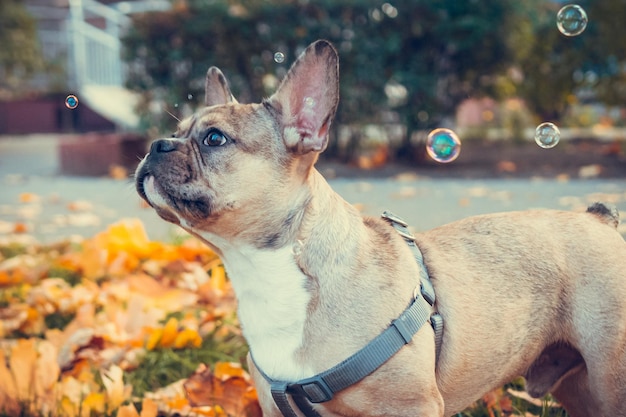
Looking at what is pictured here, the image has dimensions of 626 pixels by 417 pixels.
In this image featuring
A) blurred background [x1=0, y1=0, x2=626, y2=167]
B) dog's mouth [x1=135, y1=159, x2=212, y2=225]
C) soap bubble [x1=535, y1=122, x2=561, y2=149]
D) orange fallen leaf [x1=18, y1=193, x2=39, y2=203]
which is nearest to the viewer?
dog's mouth [x1=135, y1=159, x2=212, y2=225]

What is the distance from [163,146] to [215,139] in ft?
0.53

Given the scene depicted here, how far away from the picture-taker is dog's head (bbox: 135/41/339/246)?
2223 mm

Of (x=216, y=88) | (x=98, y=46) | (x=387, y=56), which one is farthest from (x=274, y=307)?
(x=98, y=46)

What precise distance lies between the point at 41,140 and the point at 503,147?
9883 mm

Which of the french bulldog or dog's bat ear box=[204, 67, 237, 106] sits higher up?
dog's bat ear box=[204, 67, 237, 106]

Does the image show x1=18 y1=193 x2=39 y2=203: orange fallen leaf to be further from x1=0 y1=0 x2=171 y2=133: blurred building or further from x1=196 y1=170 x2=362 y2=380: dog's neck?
x1=196 y1=170 x2=362 y2=380: dog's neck

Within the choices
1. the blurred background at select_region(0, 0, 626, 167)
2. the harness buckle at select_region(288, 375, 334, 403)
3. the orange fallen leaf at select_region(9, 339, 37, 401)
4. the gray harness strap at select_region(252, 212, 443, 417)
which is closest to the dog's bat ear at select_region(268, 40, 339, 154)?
the gray harness strap at select_region(252, 212, 443, 417)

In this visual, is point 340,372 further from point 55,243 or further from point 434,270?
point 55,243

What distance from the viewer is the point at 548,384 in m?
2.45

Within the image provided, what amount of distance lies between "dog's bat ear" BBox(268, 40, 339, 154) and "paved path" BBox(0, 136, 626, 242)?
8.80ft

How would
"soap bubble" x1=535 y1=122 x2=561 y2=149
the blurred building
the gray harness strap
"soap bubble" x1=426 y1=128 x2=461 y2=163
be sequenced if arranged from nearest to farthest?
the gray harness strap → "soap bubble" x1=535 y1=122 x2=561 y2=149 → "soap bubble" x1=426 y1=128 x2=461 y2=163 → the blurred building

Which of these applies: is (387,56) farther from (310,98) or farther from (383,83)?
(310,98)

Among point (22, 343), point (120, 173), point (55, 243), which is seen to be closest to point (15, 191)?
point (120, 173)

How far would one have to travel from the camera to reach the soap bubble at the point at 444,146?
11.5ft
